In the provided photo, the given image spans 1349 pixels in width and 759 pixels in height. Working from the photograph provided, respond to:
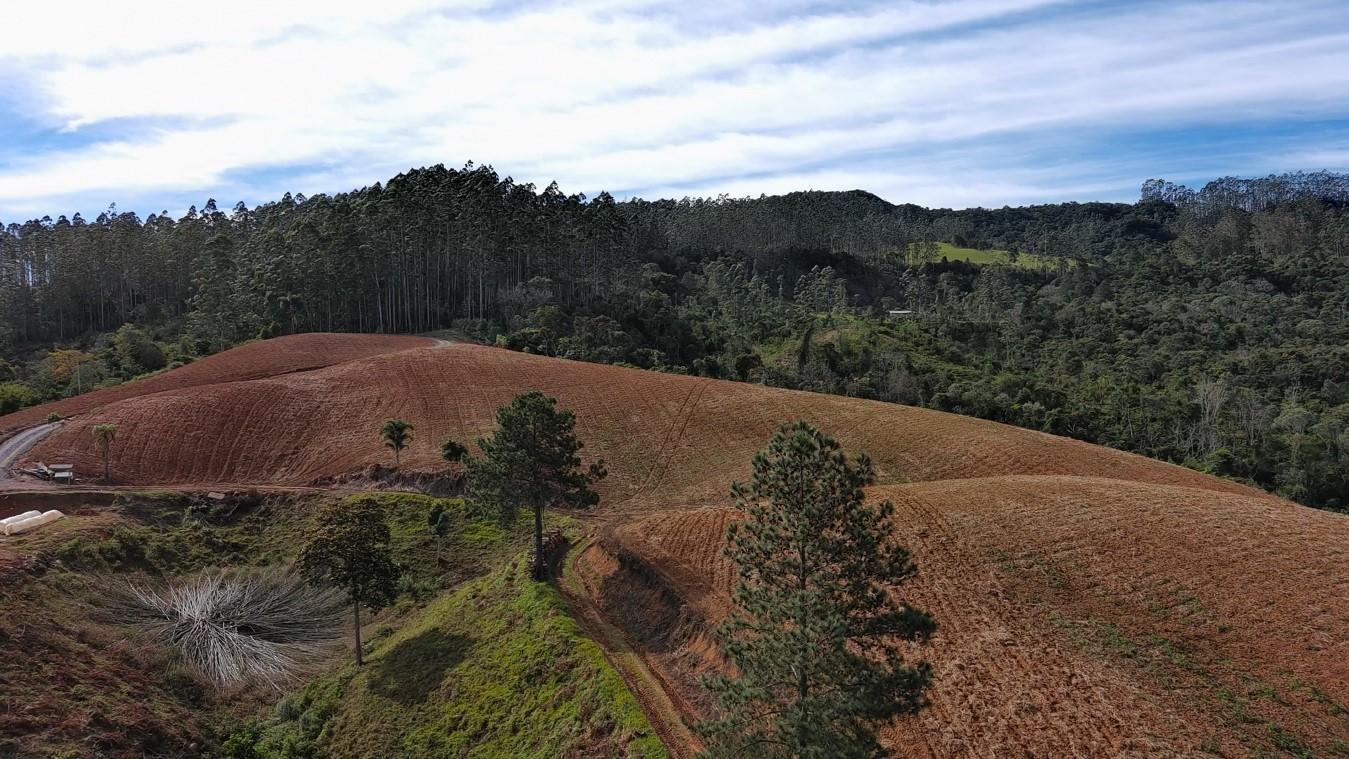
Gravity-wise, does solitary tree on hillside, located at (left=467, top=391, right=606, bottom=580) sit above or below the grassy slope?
above

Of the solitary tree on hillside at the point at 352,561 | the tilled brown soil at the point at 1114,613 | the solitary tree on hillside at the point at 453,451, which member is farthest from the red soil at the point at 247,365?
the tilled brown soil at the point at 1114,613

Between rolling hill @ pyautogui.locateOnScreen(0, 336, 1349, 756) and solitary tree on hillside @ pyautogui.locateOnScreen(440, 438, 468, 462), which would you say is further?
solitary tree on hillside @ pyautogui.locateOnScreen(440, 438, 468, 462)

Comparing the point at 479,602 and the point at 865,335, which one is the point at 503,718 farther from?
the point at 865,335

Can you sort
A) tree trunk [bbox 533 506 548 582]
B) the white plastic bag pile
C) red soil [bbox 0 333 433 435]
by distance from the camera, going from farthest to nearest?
1. red soil [bbox 0 333 433 435]
2. tree trunk [bbox 533 506 548 582]
3. the white plastic bag pile

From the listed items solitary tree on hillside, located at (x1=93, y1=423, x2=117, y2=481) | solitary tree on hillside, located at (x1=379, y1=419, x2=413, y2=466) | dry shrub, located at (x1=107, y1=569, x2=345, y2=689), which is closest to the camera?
dry shrub, located at (x1=107, y1=569, x2=345, y2=689)

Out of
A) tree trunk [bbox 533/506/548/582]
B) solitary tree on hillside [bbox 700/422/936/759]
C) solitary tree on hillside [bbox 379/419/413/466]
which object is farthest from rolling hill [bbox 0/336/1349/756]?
solitary tree on hillside [bbox 700/422/936/759]

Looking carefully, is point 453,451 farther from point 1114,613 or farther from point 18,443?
point 1114,613

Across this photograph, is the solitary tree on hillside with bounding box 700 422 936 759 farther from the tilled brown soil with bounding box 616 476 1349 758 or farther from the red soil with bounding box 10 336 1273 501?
Result: the red soil with bounding box 10 336 1273 501

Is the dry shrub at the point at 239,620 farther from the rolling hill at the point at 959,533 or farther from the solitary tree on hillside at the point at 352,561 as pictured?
the rolling hill at the point at 959,533
